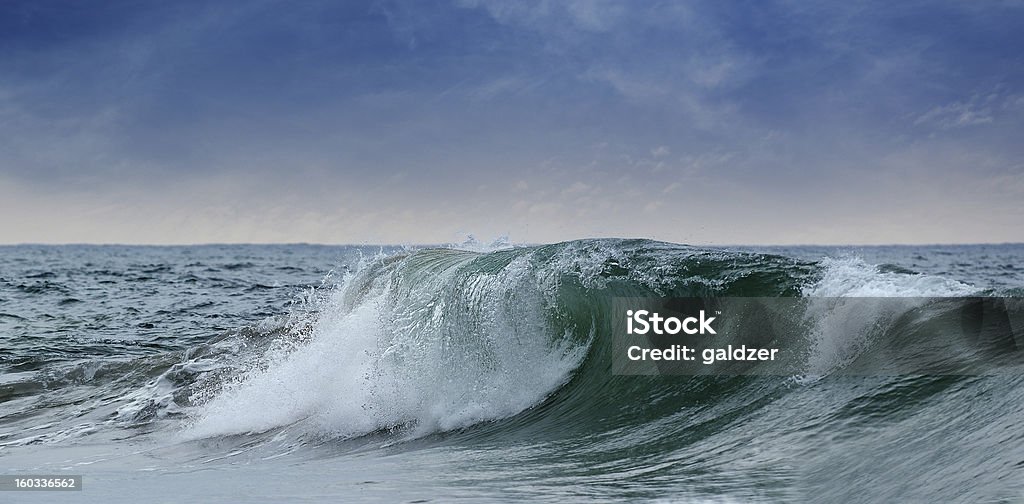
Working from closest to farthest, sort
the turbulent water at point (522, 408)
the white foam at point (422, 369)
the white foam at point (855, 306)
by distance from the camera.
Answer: the turbulent water at point (522, 408)
the white foam at point (855, 306)
the white foam at point (422, 369)

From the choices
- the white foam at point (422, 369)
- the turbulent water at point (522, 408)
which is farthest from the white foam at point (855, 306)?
the white foam at point (422, 369)

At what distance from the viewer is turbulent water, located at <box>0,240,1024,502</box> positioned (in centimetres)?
418

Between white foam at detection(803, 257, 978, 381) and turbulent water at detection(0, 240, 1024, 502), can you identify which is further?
white foam at detection(803, 257, 978, 381)

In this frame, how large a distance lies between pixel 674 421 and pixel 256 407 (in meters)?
3.66

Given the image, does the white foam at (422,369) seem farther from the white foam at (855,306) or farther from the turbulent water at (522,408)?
the white foam at (855,306)

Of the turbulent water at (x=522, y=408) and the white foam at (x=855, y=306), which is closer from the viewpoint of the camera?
the turbulent water at (x=522, y=408)

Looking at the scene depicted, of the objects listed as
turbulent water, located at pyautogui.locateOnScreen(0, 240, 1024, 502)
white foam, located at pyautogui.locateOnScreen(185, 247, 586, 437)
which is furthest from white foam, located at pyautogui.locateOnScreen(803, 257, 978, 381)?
white foam, located at pyautogui.locateOnScreen(185, 247, 586, 437)

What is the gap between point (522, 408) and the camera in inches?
251

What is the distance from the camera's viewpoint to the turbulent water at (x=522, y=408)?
4.18 m

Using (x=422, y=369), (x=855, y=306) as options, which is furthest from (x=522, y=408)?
(x=855, y=306)

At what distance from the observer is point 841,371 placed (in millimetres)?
5141

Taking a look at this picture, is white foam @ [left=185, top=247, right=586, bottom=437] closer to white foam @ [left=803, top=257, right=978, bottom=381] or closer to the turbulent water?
the turbulent water

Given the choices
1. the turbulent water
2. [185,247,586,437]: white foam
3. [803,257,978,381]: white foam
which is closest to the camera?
Result: the turbulent water

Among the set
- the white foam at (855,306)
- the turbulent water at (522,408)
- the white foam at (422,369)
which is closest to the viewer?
the turbulent water at (522,408)
